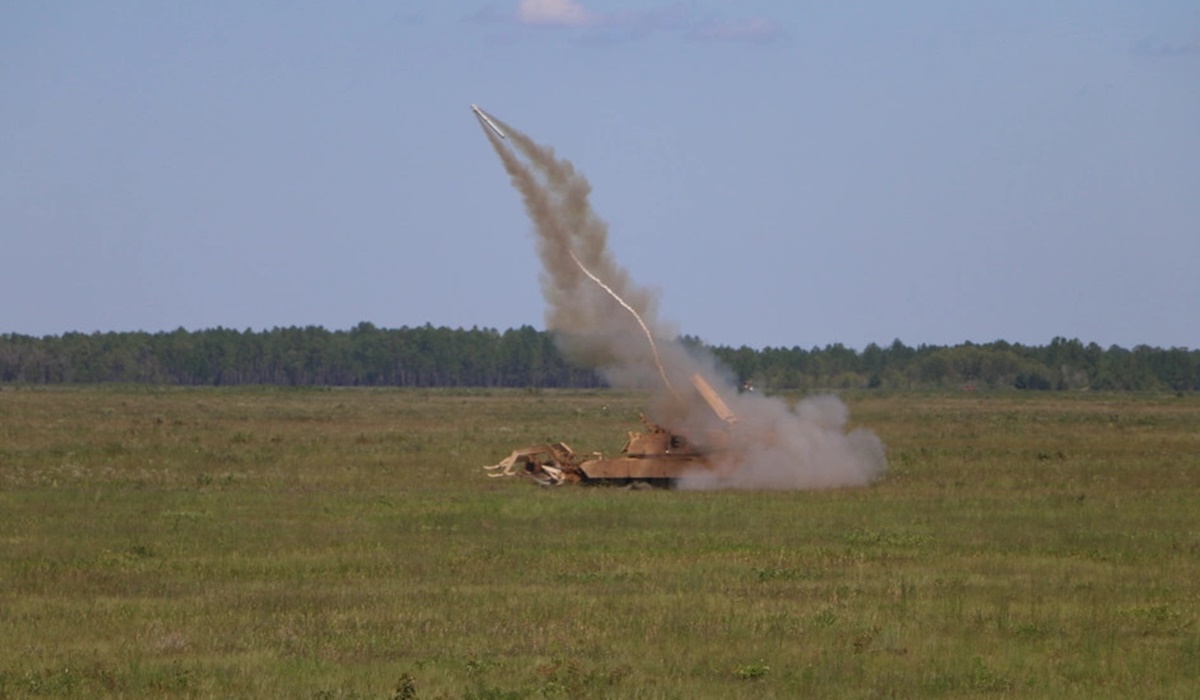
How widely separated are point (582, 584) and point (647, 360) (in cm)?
1720

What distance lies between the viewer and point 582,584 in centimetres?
2153

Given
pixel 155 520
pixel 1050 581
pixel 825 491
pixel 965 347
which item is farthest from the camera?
pixel 965 347

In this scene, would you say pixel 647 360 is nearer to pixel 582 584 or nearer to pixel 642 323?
pixel 642 323

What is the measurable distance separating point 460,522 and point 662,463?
904cm

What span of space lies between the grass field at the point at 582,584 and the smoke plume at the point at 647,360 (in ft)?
6.07

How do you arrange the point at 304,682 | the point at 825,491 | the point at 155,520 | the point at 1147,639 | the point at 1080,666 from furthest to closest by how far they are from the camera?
the point at 825,491, the point at 155,520, the point at 1147,639, the point at 1080,666, the point at 304,682

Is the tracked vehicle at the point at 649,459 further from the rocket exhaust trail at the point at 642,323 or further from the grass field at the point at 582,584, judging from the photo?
the grass field at the point at 582,584

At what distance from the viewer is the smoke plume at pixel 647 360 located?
36.9 m

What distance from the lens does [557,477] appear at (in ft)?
123

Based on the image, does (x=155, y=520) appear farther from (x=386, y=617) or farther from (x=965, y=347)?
(x=965, y=347)

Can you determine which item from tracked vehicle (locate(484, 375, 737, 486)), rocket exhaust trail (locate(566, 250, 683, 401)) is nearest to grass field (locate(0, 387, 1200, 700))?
tracked vehicle (locate(484, 375, 737, 486))

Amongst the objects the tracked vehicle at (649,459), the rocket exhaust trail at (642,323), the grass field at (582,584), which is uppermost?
the rocket exhaust trail at (642,323)

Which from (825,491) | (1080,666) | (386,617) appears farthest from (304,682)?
(825,491)

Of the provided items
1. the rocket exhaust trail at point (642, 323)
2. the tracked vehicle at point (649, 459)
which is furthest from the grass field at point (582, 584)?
the rocket exhaust trail at point (642, 323)
